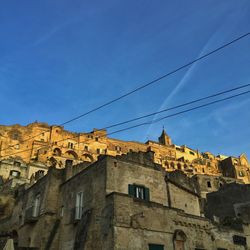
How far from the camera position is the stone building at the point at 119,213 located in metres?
20.0

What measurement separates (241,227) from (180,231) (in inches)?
357

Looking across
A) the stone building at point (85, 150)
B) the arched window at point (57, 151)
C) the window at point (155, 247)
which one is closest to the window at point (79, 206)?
the window at point (155, 247)

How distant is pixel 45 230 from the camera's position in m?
25.0

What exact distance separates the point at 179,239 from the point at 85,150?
189ft

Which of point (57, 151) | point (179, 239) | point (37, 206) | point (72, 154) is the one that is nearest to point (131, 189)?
point (179, 239)

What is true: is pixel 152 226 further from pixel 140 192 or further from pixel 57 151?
pixel 57 151

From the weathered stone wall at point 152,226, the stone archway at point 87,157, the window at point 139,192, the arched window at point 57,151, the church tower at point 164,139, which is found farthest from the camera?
the church tower at point 164,139

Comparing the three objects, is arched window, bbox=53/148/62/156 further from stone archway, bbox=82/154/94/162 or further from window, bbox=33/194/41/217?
window, bbox=33/194/41/217

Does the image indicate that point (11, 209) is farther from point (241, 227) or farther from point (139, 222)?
point (241, 227)

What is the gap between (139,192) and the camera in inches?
915

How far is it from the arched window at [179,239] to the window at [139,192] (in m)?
3.08

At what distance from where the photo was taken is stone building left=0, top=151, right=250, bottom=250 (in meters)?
20.0

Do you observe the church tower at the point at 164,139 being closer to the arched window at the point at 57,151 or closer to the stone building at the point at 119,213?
the arched window at the point at 57,151

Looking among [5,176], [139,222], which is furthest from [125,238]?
[5,176]
